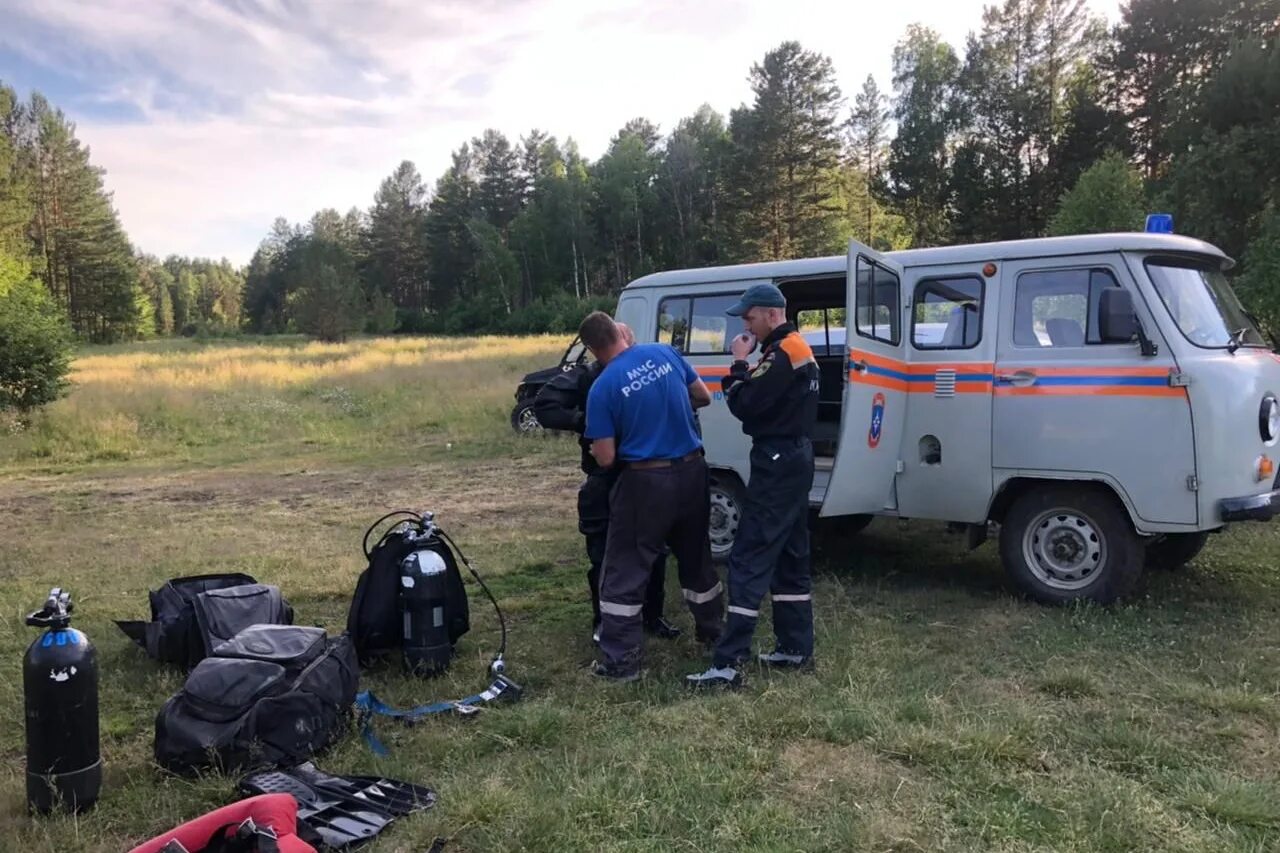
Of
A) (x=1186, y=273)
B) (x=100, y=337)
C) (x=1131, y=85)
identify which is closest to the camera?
(x=1186, y=273)

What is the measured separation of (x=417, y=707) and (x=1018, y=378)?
13.8 feet

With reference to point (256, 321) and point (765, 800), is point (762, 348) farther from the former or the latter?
point (256, 321)

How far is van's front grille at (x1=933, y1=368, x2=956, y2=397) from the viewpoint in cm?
598

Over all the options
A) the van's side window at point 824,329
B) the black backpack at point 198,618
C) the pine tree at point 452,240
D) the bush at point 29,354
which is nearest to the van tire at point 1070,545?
the van's side window at point 824,329

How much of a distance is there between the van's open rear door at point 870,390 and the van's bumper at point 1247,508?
1940mm

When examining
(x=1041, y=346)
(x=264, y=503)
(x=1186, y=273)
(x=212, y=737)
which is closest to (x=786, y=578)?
(x=1041, y=346)

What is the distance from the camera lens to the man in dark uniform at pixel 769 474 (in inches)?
179

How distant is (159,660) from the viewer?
16.1 ft

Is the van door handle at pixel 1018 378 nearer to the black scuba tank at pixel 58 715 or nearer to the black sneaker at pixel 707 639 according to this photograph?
the black sneaker at pixel 707 639

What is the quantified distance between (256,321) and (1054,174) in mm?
Result: 66935

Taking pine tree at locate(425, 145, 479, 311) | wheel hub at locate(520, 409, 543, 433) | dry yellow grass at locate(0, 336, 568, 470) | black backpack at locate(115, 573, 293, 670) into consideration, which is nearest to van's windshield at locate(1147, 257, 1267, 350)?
black backpack at locate(115, 573, 293, 670)

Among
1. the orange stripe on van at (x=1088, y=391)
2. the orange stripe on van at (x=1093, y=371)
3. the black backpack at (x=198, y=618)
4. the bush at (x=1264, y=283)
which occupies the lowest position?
the black backpack at (x=198, y=618)

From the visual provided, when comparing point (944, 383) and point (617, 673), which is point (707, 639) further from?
point (944, 383)

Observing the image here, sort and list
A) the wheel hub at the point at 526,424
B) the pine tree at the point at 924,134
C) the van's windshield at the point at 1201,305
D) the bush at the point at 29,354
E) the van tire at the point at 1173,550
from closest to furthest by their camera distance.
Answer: the van's windshield at the point at 1201,305 < the van tire at the point at 1173,550 < the wheel hub at the point at 526,424 < the bush at the point at 29,354 < the pine tree at the point at 924,134
